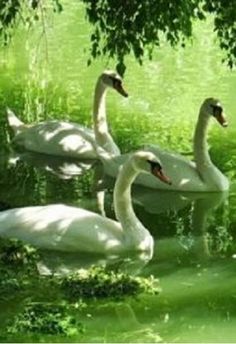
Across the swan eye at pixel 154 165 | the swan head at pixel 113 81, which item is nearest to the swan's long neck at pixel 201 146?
the swan head at pixel 113 81

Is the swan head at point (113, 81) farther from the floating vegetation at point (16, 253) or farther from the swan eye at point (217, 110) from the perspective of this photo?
the floating vegetation at point (16, 253)

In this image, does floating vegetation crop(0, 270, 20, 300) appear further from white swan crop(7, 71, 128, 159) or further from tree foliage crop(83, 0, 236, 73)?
white swan crop(7, 71, 128, 159)

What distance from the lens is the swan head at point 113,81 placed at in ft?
40.8

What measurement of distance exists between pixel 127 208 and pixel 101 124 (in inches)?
141

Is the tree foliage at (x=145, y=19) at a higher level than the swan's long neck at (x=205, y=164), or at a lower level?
higher

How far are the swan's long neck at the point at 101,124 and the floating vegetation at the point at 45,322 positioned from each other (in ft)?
16.7

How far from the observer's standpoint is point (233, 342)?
6.68m

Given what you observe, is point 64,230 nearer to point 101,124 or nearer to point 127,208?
point 127,208

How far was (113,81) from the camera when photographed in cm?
1247

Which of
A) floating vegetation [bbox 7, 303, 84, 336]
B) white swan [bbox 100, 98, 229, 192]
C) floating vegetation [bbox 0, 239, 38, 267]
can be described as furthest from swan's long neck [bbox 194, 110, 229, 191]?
floating vegetation [bbox 7, 303, 84, 336]

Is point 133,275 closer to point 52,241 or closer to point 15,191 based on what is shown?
point 52,241

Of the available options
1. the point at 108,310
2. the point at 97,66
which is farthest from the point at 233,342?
the point at 97,66

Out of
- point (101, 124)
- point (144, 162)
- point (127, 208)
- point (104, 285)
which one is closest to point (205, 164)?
point (101, 124)

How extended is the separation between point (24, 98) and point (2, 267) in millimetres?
7199
